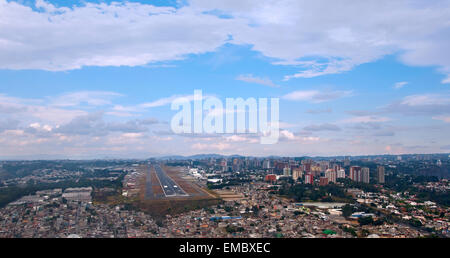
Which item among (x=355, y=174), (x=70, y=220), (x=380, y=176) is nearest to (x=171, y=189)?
(x=70, y=220)

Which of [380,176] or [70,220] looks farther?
[380,176]

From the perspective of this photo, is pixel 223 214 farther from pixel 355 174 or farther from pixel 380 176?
pixel 380 176

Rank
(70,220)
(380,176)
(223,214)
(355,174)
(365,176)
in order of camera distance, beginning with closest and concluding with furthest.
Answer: (70,220)
(223,214)
(365,176)
(380,176)
(355,174)

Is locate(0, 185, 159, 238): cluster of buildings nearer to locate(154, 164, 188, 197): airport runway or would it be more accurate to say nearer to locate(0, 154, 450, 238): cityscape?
locate(0, 154, 450, 238): cityscape

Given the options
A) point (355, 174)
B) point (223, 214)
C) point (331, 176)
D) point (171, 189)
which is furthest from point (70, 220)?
point (355, 174)

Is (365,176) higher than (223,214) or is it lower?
higher

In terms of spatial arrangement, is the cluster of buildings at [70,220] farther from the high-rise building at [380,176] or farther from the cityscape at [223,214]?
the high-rise building at [380,176]

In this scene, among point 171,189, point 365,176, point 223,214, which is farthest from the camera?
point 365,176

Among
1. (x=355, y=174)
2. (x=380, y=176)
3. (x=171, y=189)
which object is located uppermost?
(x=355, y=174)

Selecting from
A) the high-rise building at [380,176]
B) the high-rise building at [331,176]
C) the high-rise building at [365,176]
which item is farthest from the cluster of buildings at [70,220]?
the high-rise building at [380,176]

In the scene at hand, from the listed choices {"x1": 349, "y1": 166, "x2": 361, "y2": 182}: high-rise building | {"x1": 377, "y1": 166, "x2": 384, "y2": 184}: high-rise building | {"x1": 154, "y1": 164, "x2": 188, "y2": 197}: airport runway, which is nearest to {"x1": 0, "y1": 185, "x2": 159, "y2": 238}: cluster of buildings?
{"x1": 154, "y1": 164, "x2": 188, "y2": 197}: airport runway

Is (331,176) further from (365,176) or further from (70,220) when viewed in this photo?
(70,220)
